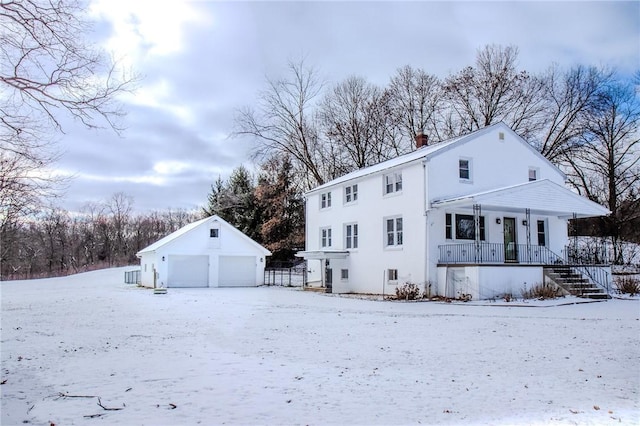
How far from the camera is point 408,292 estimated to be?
63.8ft

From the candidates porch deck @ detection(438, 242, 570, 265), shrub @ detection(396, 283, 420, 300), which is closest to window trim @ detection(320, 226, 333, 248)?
shrub @ detection(396, 283, 420, 300)

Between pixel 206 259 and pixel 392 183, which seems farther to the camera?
pixel 206 259

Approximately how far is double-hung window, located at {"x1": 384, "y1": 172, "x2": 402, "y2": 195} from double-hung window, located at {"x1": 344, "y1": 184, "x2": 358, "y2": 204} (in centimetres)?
273

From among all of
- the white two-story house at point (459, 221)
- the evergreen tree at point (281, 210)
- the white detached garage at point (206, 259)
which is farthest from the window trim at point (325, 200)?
the evergreen tree at point (281, 210)

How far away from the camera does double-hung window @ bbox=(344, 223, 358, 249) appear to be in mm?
25438

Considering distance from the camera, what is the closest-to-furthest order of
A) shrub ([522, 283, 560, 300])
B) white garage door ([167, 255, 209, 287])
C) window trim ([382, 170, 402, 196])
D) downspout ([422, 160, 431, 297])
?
shrub ([522, 283, 560, 300])
downspout ([422, 160, 431, 297])
window trim ([382, 170, 402, 196])
white garage door ([167, 255, 209, 287])

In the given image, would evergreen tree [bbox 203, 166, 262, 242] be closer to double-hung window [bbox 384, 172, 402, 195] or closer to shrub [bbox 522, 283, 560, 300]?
double-hung window [bbox 384, 172, 402, 195]

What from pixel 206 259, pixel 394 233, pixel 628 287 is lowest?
pixel 628 287

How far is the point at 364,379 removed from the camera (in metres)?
6.28

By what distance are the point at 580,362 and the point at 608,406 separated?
2.15 m

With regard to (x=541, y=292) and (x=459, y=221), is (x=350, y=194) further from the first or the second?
(x=541, y=292)

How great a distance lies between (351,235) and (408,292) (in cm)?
690

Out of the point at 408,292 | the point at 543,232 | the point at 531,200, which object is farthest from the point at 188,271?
the point at 543,232

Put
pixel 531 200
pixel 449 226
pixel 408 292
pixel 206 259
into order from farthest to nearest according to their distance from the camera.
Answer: pixel 206 259 < pixel 449 226 < pixel 531 200 < pixel 408 292
